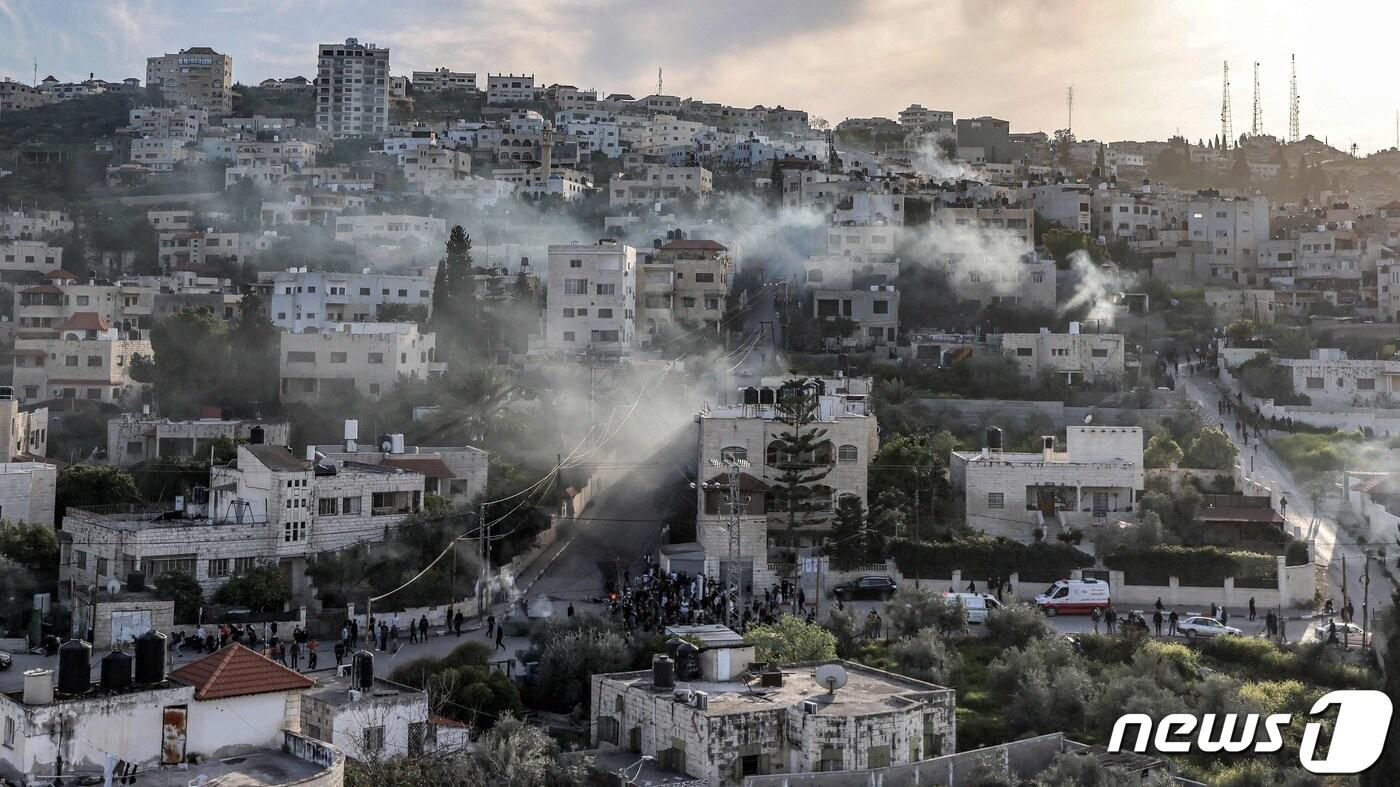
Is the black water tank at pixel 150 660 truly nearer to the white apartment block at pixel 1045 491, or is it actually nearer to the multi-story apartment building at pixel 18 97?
the white apartment block at pixel 1045 491

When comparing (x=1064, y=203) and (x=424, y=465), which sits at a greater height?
(x=1064, y=203)

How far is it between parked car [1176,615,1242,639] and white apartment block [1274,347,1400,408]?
22029mm

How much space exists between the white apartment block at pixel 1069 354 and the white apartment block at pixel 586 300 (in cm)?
1310

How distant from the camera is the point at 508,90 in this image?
133000 millimetres

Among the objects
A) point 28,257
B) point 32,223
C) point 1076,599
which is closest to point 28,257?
point 28,257

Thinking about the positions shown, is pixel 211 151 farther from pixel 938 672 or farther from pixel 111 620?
pixel 938 672

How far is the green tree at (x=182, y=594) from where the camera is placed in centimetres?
3186

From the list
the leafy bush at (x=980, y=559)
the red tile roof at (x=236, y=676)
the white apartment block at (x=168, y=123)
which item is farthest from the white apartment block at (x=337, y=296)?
the white apartment block at (x=168, y=123)

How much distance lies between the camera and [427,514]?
36.7m

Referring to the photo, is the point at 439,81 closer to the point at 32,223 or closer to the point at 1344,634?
the point at 32,223

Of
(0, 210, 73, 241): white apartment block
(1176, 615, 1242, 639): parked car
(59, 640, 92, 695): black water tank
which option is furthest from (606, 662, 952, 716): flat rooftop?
(0, 210, 73, 241): white apartment block

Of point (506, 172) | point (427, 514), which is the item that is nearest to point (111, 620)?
point (427, 514)

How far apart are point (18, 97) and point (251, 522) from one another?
112 m

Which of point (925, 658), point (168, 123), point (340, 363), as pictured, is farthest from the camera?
point (168, 123)
